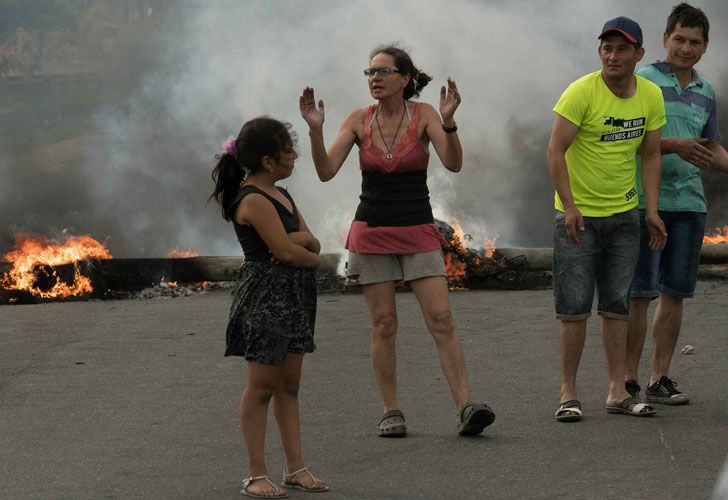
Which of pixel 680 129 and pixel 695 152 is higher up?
pixel 680 129

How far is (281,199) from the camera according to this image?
5.23 m

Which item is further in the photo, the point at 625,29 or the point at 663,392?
the point at 663,392

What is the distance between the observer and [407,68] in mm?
6445

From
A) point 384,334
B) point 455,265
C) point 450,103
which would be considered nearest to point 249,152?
point 450,103

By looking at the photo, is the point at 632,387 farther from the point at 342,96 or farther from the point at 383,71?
the point at 342,96

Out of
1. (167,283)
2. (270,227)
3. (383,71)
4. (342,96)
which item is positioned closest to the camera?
(270,227)

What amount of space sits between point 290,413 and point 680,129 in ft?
9.42

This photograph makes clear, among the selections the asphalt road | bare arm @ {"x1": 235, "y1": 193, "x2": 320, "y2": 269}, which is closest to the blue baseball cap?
the asphalt road

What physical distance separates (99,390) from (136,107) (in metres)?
14.0

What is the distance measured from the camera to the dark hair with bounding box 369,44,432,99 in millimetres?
6414

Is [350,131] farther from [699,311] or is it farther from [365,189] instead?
[699,311]

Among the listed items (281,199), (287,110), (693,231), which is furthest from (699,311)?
(287,110)

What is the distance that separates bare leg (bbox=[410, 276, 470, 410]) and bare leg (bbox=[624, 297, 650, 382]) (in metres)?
1.15

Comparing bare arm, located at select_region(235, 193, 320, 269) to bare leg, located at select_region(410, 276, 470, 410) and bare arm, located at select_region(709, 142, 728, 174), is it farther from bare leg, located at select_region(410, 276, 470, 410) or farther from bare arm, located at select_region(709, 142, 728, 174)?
bare arm, located at select_region(709, 142, 728, 174)
